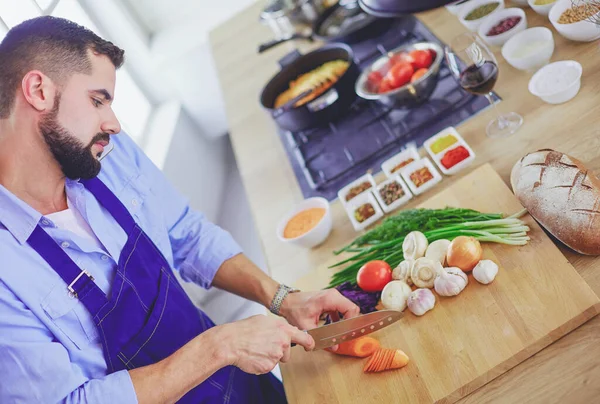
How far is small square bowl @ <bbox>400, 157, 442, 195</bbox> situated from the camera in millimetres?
1783

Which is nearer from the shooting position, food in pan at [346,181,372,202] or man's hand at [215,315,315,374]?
man's hand at [215,315,315,374]

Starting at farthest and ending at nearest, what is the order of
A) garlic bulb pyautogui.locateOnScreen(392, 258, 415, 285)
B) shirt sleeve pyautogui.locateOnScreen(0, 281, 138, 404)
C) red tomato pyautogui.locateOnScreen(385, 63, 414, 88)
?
red tomato pyautogui.locateOnScreen(385, 63, 414, 88) < garlic bulb pyautogui.locateOnScreen(392, 258, 415, 285) < shirt sleeve pyautogui.locateOnScreen(0, 281, 138, 404)

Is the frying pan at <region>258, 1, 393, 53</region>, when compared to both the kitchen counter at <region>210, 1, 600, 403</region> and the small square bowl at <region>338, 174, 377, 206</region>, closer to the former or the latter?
the kitchen counter at <region>210, 1, 600, 403</region>

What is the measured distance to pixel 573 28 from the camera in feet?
5.76

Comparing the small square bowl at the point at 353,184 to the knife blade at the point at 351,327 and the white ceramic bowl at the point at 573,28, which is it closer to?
the knife blade at the point at 351,327

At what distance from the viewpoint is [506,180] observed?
5.39ft

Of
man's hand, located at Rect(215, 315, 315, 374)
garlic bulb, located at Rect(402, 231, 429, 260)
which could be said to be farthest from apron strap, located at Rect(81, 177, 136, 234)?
garlic bulb, located at Rect(402, 231, 429, 260)

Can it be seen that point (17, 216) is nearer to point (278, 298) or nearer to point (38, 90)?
point (38, 90)

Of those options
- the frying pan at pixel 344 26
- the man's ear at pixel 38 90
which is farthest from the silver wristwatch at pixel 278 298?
the frying pan at pixel 344 26

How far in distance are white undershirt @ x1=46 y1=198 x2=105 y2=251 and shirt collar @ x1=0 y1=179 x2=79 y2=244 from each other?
0.10 m

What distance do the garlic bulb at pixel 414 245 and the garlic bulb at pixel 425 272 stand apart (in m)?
0.04

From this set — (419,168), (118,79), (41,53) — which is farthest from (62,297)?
(118,79)

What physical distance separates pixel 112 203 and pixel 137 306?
0.96 ft

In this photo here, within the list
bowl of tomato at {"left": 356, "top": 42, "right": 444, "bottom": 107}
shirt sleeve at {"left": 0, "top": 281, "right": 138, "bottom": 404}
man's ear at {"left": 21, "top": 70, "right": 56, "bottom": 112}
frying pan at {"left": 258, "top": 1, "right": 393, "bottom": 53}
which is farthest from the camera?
frying pan at {"left": 258, "top": 1, "right": 393, "bottom": 53}
